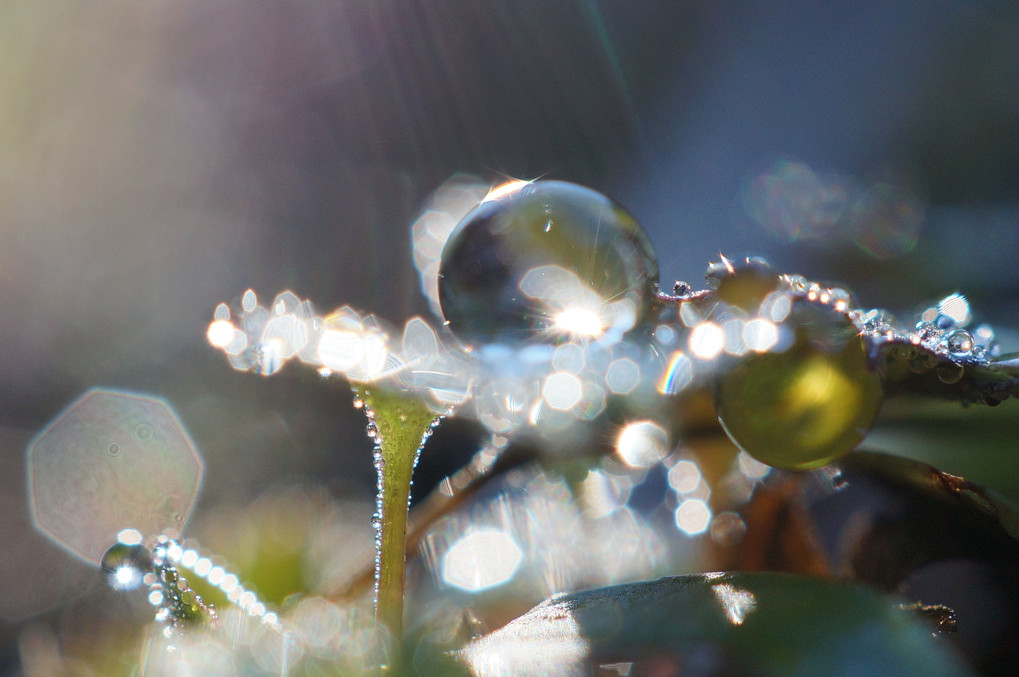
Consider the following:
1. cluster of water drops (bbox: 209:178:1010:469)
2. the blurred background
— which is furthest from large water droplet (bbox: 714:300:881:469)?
the blurred background

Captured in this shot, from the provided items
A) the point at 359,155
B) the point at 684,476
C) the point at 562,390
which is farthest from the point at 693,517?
the point at 359,155

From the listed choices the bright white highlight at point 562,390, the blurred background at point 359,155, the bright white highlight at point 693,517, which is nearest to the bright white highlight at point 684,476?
the bright white highlight at point 693,517

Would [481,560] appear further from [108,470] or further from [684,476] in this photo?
[108,470]

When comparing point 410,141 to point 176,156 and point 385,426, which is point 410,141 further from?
point 385,426

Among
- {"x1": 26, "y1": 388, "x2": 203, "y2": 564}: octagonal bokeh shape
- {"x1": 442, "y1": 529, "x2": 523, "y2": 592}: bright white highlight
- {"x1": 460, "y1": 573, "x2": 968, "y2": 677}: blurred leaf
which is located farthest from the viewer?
{"x1": 26, "y1": 388, "x2": 203, "y2": 564}: octagonal bokeh shape

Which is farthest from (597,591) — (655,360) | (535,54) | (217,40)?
(217,40)

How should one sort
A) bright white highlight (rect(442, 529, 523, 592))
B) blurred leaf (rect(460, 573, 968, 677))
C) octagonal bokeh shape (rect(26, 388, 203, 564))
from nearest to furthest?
blurred leaf (rect(460, 573, 968, 677)) → bright white highlight (rect(442, 529, 523, 592)) → octagonal bokeh shape (rect(26, 388, 203, 564))

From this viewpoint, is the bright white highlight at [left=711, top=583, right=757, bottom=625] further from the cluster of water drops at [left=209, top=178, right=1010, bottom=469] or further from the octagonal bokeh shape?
the octagonal bokeh shape
